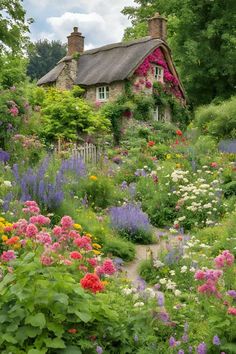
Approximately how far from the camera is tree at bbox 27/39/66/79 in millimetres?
65688

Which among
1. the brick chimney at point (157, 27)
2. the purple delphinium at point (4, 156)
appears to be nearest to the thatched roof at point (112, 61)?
the brick chimney at point (157, 27)

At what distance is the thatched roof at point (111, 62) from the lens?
25.0 m

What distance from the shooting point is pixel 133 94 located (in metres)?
24.8

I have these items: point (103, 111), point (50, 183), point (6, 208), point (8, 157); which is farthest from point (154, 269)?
point (103, 111)

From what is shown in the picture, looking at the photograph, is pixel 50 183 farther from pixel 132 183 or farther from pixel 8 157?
pixel 132 183

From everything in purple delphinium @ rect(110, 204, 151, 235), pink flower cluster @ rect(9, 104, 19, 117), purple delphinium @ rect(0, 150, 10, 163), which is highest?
pink flower cluster @ rect(9, 104, 19, 117)

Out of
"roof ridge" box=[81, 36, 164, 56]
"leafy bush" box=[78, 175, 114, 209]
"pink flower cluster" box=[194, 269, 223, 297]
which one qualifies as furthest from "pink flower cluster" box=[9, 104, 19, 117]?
"roof ridge" box=[81, 36, 164, 56]

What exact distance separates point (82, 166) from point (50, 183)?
2676mm

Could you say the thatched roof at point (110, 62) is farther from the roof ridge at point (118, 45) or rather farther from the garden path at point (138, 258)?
the garden path at point (138, 258)

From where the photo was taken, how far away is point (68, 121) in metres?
18.8

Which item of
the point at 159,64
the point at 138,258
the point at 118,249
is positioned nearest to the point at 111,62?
the point at 159,64

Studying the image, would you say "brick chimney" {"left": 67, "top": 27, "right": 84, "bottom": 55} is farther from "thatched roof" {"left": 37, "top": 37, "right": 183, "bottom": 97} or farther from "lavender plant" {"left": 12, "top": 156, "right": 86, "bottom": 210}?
"lavender plant" {"left": 12, "top": 156, "right": 86, "bottom": 210}

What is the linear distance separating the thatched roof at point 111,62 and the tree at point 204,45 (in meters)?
3.23

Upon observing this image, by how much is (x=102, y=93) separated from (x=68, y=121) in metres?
8.13
